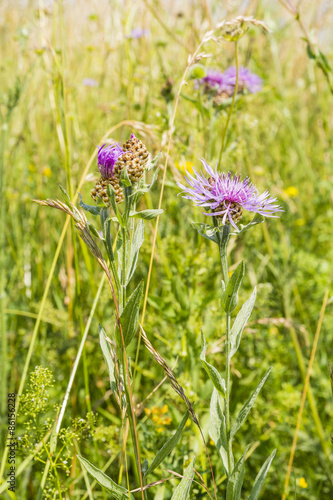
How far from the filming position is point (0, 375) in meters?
1.26

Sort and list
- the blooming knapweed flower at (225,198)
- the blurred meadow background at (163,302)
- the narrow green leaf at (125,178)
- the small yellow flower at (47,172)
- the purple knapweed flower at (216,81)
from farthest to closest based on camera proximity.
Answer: the small yellow flower at (47,172)
the purple knapweed flower at (216,81)
the blurred meadow background at (163,302)
the blooming knapweed flower at (225,198)
the narrow green leaf at (125,178)

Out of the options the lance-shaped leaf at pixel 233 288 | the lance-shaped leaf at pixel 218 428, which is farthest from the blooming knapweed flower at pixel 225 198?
the lance-shaped leaf at pixel 218 428

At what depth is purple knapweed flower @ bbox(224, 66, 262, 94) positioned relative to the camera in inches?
62.0

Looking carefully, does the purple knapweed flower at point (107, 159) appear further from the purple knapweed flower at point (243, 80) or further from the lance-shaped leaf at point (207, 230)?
the purple knapweed flower at point (243, 80)

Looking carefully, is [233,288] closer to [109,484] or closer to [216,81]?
[109,484]

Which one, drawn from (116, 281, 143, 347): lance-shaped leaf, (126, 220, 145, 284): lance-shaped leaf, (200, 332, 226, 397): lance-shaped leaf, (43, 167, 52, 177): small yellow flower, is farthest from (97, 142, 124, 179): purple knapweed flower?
(43, 167, 52, 177): small yellow flower

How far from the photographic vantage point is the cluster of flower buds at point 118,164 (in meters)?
0.71

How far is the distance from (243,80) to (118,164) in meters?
1.11

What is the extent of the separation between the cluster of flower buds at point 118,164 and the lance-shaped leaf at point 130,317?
0.62 feet

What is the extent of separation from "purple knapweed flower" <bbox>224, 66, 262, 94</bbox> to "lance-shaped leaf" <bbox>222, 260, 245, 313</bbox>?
110cm

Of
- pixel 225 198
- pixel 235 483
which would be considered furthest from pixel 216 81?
pixel 235 483

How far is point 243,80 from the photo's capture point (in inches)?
63.7

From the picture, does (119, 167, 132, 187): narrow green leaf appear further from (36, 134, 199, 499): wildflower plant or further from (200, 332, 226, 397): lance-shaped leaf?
(200, 332, 226, 397): lance-shaped leaf

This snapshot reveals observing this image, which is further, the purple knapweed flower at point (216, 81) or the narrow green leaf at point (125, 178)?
the purple knapweed flower at point (216, 81)
